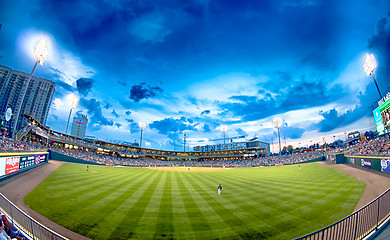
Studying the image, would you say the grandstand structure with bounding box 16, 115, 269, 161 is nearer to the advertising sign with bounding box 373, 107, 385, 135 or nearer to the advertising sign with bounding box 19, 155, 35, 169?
the advertising sign with bounding box 19, 155, 35, 169

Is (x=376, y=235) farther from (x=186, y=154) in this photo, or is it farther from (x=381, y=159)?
(x=186, y=154)

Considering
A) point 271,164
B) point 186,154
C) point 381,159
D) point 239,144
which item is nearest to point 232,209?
point 381,159

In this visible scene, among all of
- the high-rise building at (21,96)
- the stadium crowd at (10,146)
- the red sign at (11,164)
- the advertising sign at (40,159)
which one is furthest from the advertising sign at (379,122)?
the high-rise building at (21,96)

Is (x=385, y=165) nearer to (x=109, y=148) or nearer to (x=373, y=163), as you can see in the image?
(x=373, y=163)

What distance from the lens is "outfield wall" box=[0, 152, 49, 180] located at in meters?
16.4

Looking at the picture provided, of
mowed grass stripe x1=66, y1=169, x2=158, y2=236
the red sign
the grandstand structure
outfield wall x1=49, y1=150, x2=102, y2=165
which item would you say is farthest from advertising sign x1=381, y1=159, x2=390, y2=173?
the grandstand structure

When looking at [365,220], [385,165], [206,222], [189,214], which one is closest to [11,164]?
[189,214]

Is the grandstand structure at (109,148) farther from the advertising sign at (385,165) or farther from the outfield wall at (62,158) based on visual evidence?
the advertising sign at (385,165)

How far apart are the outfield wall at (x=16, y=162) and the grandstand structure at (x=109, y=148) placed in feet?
78.6

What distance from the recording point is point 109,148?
75.1 metres

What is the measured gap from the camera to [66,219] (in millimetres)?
9133

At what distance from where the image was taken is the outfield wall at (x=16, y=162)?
53.9 ft

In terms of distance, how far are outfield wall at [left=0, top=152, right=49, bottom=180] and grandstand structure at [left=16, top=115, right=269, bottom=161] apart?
23952mm

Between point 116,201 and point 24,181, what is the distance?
1412cm
